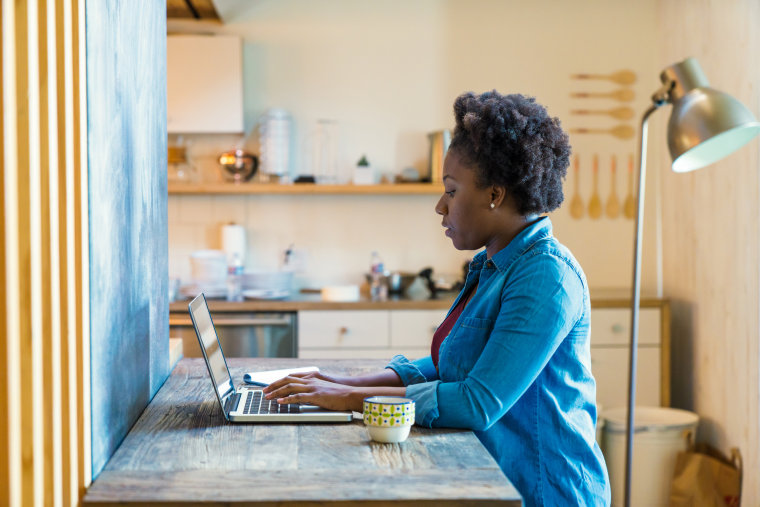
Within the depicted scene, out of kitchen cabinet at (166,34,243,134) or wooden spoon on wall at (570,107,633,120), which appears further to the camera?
wooden spoon on wall at (570,107,633,120)

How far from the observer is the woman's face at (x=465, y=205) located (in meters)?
1.69

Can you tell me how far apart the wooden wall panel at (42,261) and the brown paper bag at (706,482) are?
2930mm

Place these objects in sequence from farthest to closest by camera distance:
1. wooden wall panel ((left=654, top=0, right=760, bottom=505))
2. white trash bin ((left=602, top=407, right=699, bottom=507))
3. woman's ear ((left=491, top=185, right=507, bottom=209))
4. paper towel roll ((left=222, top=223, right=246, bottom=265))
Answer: paper towel roll ((left=222, top=223, right=246, bottom=265)) → white trash bin ((left=602, top=407, right=699, bottom=507)) → wooden wall panel ((left=654, top=0, right=760, bottom=505)) → woman's ear ((left=491, top=185, right=507, bottom=209))

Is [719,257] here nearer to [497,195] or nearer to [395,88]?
[395,88]

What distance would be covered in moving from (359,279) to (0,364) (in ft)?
11.5

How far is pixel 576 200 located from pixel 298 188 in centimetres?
154

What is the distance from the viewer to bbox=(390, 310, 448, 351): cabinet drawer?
3.91m

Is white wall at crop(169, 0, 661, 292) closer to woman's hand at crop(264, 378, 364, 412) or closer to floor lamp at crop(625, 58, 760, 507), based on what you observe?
woman's hand at crop(264, 378, 364, 412)

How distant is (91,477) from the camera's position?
48.7 inches

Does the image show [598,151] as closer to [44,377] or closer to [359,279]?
[359,279]

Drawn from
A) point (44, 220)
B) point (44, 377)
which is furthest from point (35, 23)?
point (44, 377)

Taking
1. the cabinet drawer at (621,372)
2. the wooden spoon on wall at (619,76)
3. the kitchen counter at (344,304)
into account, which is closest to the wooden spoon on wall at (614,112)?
the wooden spoon on wall at (619,76)

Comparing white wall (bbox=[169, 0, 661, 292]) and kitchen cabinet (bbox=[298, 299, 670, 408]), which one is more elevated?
white wall (bbox=[169, 0, 661, 292])

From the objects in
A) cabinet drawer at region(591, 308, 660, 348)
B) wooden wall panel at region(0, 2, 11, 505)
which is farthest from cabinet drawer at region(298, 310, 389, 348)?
wooden wall panel at region(0, 2, 11, 505)
